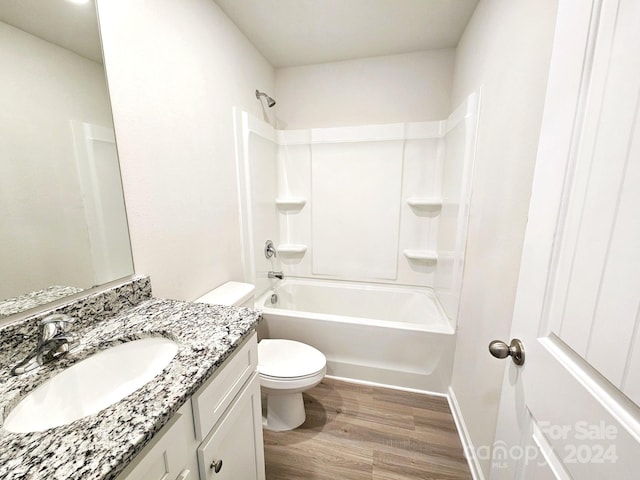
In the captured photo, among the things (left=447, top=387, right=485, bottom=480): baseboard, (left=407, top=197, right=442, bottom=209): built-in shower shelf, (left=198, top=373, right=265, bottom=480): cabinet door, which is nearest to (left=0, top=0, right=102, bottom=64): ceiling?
(left=198, top=373, right=265, bottom=480): cabinet door

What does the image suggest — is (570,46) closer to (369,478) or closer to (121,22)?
(121,22)

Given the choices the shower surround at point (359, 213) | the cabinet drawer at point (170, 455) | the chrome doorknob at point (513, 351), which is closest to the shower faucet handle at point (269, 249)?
the shower surround at point (359, 213)

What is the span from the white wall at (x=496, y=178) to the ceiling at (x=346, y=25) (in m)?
0.29

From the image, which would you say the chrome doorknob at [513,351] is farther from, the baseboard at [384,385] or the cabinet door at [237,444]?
the baseboard at [384,385]

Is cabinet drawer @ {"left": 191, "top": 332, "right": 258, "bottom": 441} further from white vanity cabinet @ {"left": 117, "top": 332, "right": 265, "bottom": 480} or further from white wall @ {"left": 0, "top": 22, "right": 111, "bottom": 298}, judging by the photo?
white wall @ {"left": 0, "top": 22, "right": 111, "bottom": 298}

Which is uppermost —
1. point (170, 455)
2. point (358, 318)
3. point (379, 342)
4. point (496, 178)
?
point (496, 178)

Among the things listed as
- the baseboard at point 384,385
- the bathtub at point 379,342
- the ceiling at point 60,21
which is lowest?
the baseboard at point 384,385

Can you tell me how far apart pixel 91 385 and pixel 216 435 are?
405mm

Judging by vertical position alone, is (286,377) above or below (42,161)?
below

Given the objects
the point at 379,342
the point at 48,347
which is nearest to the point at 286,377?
the point at 379,342

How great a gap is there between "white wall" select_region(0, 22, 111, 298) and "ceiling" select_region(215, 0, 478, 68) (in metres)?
1.12

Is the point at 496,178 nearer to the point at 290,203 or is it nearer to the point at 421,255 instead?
the point at 421,255

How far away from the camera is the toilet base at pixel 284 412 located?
1508mm

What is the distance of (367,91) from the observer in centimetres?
219
